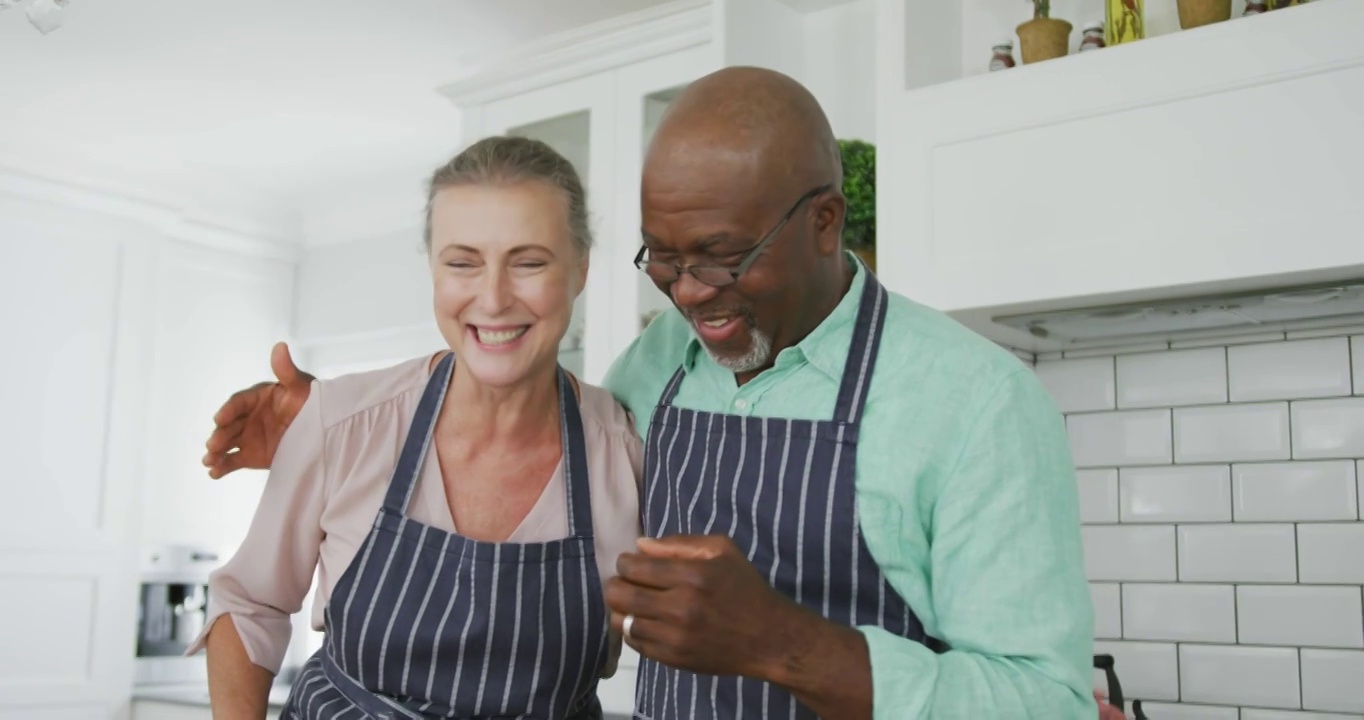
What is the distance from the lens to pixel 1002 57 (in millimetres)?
2602

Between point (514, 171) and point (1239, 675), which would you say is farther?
point (1239, 675)

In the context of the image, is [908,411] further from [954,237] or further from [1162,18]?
[1162,18]

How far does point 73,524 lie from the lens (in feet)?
15.7

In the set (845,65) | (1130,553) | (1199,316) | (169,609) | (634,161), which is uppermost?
(845,65)

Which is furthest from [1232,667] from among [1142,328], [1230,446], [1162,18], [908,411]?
[908,411]

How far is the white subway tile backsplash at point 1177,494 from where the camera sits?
2.48m

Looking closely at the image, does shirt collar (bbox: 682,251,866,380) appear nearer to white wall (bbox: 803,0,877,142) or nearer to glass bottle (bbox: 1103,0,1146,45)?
glass bottle (bbox: 1103,0,1146,45)

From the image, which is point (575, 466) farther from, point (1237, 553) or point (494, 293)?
point (1237, 553)

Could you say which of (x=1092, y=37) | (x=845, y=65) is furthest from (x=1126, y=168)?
(x=845, y=65)

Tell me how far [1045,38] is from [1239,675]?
49.2 inches

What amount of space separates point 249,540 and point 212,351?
435 centimetres

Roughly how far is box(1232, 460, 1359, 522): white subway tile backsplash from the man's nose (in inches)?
63.9

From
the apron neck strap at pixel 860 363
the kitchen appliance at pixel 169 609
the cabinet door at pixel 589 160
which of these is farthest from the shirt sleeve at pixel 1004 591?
the kitchen appliance at pixel 169 609

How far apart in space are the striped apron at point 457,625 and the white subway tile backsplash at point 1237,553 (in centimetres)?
145
